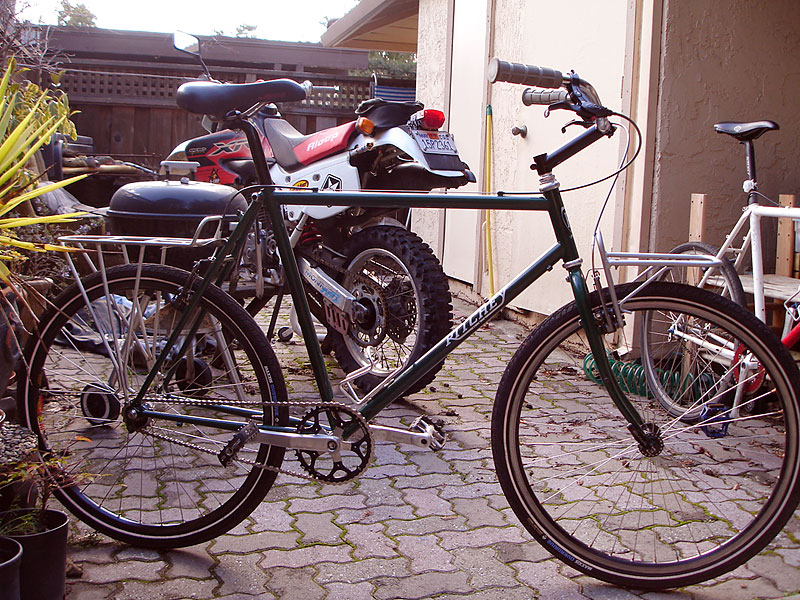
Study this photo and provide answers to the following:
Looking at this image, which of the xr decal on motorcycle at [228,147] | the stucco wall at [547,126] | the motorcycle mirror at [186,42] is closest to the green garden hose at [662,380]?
the stucco wall at [547,126]

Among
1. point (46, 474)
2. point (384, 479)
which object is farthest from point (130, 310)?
point (384, 479)

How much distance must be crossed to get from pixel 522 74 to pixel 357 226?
99.2 inches

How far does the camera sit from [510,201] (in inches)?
105

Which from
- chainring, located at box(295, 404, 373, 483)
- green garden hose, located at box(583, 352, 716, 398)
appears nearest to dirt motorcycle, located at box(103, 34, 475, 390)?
green garden hose, located at box(583, 352, 716, 398)

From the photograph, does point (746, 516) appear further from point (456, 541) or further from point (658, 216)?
point (658, 216)

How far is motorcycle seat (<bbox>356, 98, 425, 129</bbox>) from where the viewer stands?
457 centimetres

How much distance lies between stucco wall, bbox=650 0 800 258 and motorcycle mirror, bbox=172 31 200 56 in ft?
8.96

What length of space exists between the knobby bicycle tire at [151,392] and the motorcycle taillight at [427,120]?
1792mm

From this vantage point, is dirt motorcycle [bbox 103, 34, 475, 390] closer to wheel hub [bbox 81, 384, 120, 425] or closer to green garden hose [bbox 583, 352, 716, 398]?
green garden hose [bbox 583, 352, 716, 398]

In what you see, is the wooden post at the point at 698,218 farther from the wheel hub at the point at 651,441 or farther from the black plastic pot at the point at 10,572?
the black plastic pot at the point at 10,572

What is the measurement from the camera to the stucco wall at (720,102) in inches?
203

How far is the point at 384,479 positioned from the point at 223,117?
1697 mm

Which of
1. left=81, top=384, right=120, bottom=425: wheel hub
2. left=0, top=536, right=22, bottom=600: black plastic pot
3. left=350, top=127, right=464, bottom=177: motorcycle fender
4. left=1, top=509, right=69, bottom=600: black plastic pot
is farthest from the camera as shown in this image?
left=350, top=127, right=464, bottom=177: motorcycle fender

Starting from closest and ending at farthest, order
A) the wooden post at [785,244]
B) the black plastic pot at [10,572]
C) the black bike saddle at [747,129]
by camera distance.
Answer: the black plastic pot at [10,572] → the black bike saddle at [747,129] → the wooden post at [785,244]
